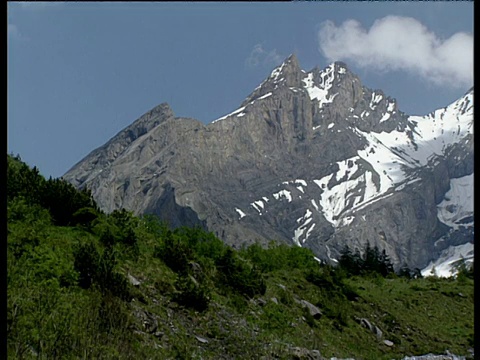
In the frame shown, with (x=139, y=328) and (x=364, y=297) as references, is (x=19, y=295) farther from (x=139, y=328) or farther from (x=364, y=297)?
(x=364, y=297)

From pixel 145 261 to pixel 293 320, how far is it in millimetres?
4081

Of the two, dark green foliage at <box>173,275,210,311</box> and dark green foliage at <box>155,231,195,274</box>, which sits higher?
dark green foliage at <box>155,231,195,274</box>

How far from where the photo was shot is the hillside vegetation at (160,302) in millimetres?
6614

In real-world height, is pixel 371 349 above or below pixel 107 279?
below

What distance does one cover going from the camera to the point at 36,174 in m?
13.2

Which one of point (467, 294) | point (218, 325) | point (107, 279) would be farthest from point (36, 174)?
point (467, 294)

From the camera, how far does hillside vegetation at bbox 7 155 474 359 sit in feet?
21.7

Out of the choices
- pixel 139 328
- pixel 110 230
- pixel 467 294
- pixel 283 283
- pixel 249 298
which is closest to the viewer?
pixel 139 328

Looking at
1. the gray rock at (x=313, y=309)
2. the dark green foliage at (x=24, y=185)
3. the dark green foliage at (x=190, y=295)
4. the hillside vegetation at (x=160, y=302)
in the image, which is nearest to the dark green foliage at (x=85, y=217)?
the hillside vegetation at (x=160, y=302)

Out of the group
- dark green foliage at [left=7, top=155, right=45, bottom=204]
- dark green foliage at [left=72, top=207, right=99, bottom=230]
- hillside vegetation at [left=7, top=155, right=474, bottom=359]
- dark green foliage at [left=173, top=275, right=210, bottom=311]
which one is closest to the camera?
hillside vegetation at [left=7, top=155, right=474, bottom=359]

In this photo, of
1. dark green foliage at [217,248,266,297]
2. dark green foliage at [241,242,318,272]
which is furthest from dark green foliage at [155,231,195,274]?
dark green foliage at [241,242,318,272]

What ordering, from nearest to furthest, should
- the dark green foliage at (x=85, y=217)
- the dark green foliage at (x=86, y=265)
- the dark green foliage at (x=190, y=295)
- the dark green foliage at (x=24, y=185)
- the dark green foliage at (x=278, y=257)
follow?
the dark green foliage at (x=86, y=265), the dark green foliage at (x=190, y=295), the dark green foliage at (x=24, y=185), the dark green foliage at (x=85, y=217), the dark green foliage at (x=278, y=257)

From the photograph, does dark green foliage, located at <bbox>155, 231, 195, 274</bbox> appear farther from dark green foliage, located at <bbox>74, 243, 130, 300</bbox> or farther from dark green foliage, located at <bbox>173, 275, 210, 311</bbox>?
dark green foliage, located at <bbox>74, 243, 130, 300</bbox>

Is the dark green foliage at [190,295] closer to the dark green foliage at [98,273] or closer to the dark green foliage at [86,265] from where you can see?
the dark green foliage at [98,273]
